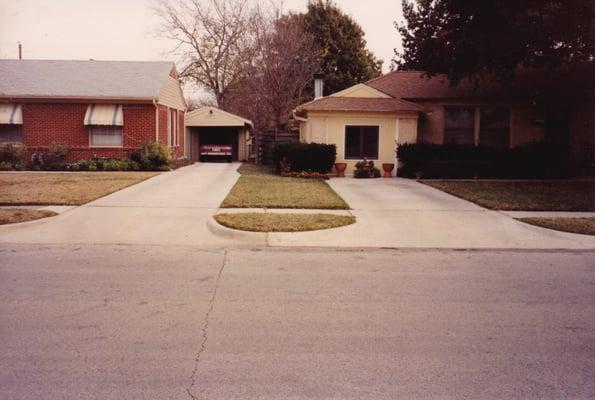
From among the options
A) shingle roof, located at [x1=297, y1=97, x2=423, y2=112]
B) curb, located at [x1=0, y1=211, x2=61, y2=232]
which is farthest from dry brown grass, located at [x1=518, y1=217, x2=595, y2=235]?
shingle roof, located at [x1=297, y1=97, x2=423, y2=112]

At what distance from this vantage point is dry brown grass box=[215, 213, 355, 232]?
414 inches

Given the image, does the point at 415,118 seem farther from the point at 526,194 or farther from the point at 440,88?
the point at 526,194

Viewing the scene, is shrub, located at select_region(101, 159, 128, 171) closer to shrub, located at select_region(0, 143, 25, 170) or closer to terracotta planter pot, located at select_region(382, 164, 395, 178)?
shrub, located at select_region(0, 143, 25, 170)

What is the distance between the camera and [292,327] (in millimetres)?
5543

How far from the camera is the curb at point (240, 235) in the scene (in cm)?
998

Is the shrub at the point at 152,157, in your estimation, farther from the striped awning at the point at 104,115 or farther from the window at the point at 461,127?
the window at the point at 461,127

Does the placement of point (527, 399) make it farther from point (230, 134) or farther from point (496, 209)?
point (230, 134)

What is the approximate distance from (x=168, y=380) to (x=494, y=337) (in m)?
3.02

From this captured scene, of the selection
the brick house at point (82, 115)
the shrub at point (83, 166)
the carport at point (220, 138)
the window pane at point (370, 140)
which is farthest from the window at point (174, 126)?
the window pane at point (370, 140)

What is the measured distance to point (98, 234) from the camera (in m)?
10.5

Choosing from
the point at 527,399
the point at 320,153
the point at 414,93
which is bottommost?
the point at 527,399

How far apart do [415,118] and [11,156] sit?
1700 cm

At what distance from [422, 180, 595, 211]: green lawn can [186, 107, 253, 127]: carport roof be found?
15.7 metres

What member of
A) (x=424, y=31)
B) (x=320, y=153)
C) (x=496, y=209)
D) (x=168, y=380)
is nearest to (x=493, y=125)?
(x=424, y=31)
